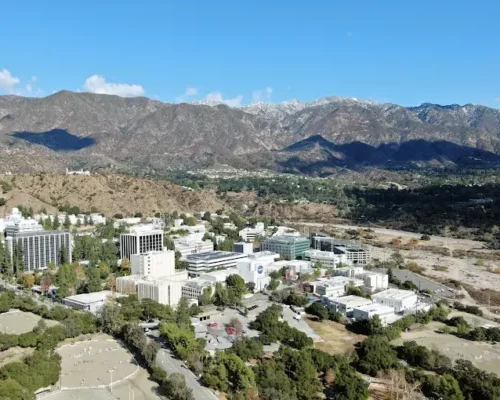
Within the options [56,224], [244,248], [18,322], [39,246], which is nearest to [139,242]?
[39,246]

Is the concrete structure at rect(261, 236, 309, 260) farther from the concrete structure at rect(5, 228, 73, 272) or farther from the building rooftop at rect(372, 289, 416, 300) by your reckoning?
the concrete structure at rect(5, 228, 73, 272)

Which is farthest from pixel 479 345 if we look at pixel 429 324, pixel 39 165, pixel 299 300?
→ pixel 39 165

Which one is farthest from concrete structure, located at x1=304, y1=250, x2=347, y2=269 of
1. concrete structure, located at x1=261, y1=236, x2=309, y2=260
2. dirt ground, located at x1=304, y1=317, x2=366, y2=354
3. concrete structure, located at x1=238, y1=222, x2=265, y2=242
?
dirt ground, located at x1=304, y1=317, x2=366, y2=354

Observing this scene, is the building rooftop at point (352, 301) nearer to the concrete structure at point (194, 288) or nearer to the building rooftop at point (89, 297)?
the concrete structure at point (194, 288)

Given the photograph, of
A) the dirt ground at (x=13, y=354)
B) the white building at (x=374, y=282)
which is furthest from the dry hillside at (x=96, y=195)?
the dirt ground at (x=13, y=354)

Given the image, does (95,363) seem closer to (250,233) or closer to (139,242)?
(139,242)
